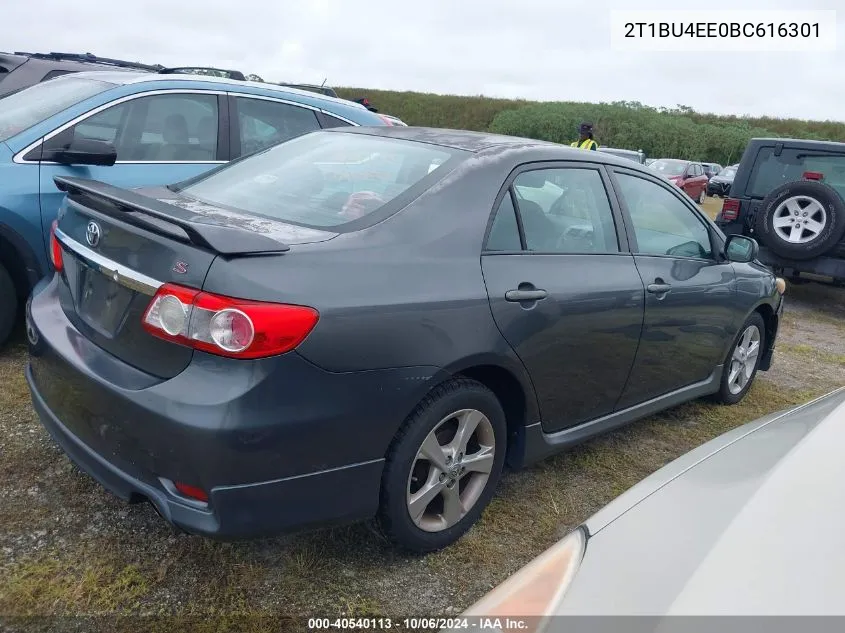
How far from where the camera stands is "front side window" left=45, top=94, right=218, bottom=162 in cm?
429

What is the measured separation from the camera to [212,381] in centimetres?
203

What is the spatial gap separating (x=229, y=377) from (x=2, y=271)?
8.53 ft

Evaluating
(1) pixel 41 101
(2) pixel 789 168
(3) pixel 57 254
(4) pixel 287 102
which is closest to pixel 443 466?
(3) pixel 57 254

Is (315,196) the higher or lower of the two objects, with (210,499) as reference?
higher

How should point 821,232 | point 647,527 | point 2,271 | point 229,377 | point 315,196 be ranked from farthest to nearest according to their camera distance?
point 821,232
point 2,271
point 315,196
point 229,377
point 647,527

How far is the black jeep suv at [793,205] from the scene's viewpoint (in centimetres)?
705

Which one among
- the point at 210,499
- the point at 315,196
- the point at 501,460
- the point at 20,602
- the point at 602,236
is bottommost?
the point at 20,602

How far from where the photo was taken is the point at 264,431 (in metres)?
2.03

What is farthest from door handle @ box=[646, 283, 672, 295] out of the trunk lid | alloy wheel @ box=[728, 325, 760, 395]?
the trunk lid

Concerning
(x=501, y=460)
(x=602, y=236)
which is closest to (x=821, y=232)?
(x=602, y=236)

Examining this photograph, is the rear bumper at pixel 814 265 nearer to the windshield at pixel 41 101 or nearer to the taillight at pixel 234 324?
the windshield at pixel 41 101

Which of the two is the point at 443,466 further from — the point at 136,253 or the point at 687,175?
the point at 687,175

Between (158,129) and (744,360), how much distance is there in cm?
395

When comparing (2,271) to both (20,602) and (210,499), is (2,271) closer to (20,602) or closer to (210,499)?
(20,602)
